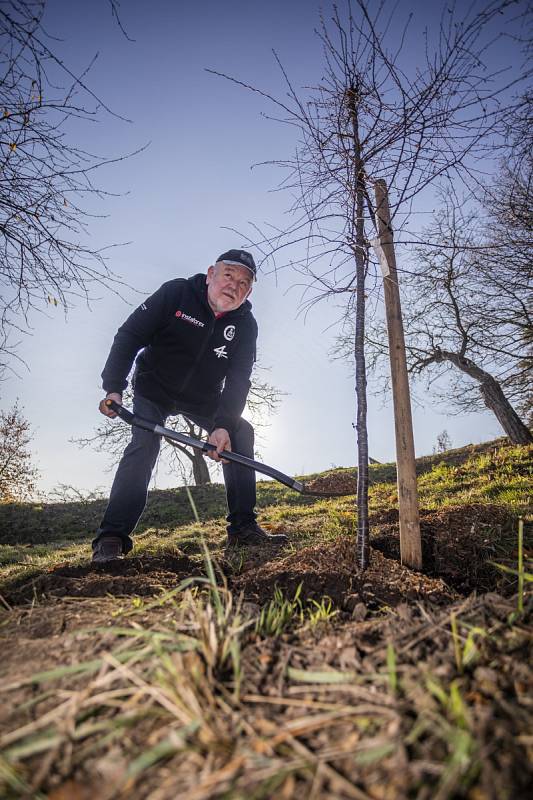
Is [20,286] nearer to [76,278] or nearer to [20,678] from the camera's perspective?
[76,278]

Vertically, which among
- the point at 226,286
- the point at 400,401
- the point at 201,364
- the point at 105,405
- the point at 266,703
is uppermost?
the point at 226,286

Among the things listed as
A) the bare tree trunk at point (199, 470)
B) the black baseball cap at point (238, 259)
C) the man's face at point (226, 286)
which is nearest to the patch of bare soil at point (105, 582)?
the man's face at point (226, 286)

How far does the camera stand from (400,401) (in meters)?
2.58

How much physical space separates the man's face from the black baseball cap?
0.04 meters

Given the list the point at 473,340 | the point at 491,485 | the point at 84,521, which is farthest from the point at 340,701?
the point at 473,340

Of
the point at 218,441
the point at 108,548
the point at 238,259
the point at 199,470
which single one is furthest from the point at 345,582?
the point at 199,470

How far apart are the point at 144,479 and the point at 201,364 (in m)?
1.40

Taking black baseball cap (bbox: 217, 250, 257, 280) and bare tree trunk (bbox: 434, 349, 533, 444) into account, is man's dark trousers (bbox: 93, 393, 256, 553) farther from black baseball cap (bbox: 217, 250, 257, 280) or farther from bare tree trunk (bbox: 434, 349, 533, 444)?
bare tree trunk (bbox: 434, 349, 533, 444)

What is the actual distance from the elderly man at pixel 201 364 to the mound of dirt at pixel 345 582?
148 centimetres

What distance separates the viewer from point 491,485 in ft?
16.8

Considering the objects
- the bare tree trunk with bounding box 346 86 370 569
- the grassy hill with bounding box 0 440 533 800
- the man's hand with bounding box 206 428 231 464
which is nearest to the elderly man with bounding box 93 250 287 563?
the man's hand with bounding box 206 428 231 464

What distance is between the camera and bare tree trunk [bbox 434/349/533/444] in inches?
392

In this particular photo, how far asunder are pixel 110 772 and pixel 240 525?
11.3 feet

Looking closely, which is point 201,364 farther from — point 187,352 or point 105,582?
point 105,582
